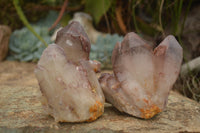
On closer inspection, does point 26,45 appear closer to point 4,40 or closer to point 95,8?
point 4,40

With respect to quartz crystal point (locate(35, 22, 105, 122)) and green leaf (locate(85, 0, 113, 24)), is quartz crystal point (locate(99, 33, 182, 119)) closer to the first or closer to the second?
quartz crystal point (locate(35, 22, 105, 122))

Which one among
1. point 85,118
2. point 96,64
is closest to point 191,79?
point 96,64

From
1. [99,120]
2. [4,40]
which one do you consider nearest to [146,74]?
[99,120]

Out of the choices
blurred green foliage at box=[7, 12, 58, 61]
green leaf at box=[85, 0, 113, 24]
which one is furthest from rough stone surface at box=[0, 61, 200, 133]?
green leaf at box=[85, 0, 113, 24]

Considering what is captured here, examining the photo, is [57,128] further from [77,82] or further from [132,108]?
[132,108]

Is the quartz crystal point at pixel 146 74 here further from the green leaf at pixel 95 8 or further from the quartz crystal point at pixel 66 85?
the green leaf at pixel 95 8
